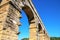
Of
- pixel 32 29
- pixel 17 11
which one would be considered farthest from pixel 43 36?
pixel 17 11

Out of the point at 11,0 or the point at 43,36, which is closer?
the point at 11,0

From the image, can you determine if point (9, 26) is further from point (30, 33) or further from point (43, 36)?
point (43, 36)

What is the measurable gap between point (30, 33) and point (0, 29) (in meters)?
4.92

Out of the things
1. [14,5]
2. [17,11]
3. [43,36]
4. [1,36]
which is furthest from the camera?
[43,36]

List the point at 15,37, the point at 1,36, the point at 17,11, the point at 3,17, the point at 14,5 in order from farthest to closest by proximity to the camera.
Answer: the point at 17,11 < the point at 14,5 < the point at 15,37 < the point at 3,17 < the point at 1,36

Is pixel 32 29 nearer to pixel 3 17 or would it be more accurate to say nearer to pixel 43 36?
pixel 43 36

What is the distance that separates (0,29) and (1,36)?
30cm

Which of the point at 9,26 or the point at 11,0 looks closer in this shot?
the point at 9,26

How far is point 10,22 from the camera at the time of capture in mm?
4605

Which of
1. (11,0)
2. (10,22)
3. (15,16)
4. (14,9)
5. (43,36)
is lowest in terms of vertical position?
(43,36)

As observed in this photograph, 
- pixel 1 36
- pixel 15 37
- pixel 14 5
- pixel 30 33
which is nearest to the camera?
pixel 1 36

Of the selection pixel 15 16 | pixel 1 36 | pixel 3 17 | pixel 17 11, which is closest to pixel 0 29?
pixel 1 36

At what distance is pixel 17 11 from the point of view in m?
5.38

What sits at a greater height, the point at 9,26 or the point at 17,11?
the point at 17,11
